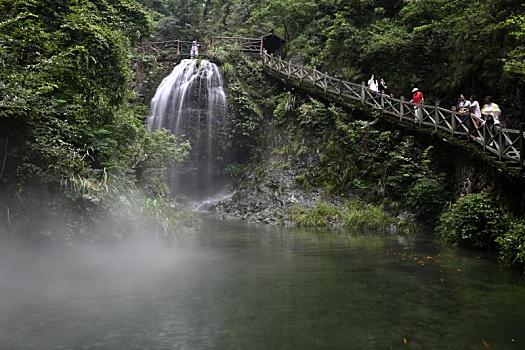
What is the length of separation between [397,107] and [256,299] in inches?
502

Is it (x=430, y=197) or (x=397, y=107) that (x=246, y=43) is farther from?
(x=430, y=197)

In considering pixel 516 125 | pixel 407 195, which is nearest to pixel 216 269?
pixel 407 195

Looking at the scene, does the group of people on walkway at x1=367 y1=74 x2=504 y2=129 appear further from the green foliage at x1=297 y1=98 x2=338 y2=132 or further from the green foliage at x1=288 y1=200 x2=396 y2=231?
the green foliage at x1=297 y1=98 x2=338 y2=132

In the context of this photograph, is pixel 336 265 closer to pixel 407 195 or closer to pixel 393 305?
Answer: pixel 393 305

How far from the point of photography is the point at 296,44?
1025 inches

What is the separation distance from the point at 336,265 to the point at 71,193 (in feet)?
19.6

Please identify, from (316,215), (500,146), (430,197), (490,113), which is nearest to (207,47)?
(316,215)

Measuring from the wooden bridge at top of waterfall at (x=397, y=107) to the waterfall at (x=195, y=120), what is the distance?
3338mm

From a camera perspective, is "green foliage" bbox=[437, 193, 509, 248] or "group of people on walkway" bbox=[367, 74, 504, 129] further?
"group of people on walkway" bbox=[367, 74, 504, 129]

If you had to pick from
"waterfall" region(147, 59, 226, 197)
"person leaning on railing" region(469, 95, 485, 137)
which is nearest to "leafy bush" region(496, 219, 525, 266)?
"person leaning on railing" region(469, 95, 485, 137)

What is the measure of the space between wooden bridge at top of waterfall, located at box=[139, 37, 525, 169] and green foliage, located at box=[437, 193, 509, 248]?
120 cm

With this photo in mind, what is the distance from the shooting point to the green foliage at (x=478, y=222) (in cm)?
1078

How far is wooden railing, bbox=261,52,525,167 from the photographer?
36.6 feet

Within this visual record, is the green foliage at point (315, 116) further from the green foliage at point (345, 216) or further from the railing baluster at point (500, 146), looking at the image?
the railing baluster at point (500, 146)
